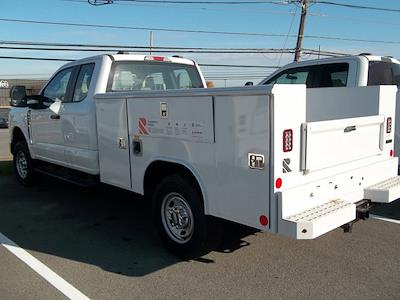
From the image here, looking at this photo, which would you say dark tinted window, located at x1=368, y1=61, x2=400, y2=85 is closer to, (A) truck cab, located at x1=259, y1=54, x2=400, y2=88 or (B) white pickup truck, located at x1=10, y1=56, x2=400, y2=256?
(A) truck cab, located at x1=259, y1=54, x2=400, y2=88

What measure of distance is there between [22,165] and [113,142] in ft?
12.3

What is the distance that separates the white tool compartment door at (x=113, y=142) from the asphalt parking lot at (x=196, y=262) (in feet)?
2.33

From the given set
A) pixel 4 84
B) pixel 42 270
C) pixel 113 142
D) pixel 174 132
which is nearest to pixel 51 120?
pixel 113 142

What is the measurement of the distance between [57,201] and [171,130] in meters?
3.50

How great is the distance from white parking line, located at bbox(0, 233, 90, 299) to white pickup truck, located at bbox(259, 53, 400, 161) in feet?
14.5

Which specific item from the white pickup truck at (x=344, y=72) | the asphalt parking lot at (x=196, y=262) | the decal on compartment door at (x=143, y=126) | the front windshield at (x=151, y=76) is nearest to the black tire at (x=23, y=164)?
the asphalt parking lot at (x=196, y=262)

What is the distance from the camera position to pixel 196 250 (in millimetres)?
4539

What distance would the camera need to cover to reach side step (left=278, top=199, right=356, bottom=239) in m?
3.62

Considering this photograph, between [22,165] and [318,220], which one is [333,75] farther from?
[22,165]

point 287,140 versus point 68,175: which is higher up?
point 287,140

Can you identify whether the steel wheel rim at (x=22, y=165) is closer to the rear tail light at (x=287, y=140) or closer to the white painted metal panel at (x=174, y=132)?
the white painted metal panel at (x=174, y=132)

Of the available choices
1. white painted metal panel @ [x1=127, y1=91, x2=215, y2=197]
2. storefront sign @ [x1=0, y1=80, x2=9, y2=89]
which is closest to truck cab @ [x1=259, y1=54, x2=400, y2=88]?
white painted metal panel @ [x1=127, y1=91, x2=215, y2=197]

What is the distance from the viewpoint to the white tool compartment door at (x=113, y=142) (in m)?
5.21

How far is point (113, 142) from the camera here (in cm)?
541
